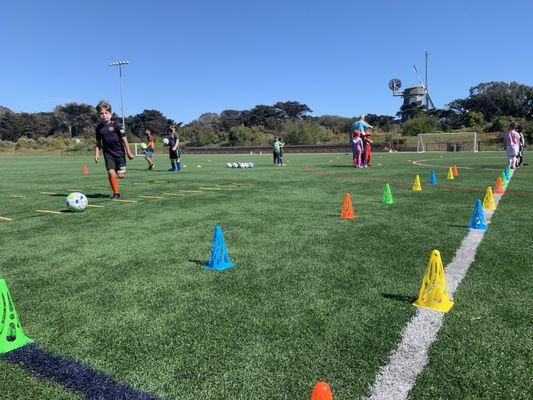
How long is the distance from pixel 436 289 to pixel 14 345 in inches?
126

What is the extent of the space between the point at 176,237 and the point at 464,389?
4389 millimetres

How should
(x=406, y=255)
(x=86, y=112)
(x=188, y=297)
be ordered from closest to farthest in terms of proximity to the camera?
1. (x=188, y=297)
2. (x=406, y=255)
3. (x=86, y=112)

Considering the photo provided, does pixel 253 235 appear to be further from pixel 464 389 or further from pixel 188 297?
pixel 464 389

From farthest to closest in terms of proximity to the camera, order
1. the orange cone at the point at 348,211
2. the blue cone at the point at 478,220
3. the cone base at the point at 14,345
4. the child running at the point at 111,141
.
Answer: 1. the child running at the point at 111,141
2. the orange cone at the point at 348,211
3. the blue cone at the point at 478,220
4. the cone base at the point at 14,345

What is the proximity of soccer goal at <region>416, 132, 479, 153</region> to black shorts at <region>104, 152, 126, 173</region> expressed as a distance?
49.4 meters

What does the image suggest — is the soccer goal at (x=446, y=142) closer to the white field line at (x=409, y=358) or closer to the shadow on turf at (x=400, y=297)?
the shadow on turf at (x=400, y=297)

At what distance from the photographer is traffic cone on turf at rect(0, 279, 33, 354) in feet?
8.97

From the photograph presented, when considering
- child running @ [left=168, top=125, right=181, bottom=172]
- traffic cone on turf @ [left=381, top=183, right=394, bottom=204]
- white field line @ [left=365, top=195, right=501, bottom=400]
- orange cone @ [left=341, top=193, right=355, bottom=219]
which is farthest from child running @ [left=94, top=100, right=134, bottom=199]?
child running @ [left=168, top=125, right=181, bottom=172]

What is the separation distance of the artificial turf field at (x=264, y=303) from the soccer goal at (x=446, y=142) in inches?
2023

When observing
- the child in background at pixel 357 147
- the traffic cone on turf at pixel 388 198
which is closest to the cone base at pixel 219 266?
the traffic cone on turf at pixel 388 198

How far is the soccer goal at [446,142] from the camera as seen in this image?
5478cm

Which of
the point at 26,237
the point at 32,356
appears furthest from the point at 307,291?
the point at 26,237

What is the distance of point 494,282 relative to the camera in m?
3.86

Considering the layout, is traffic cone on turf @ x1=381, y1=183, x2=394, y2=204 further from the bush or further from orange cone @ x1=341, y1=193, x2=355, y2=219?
the bush
